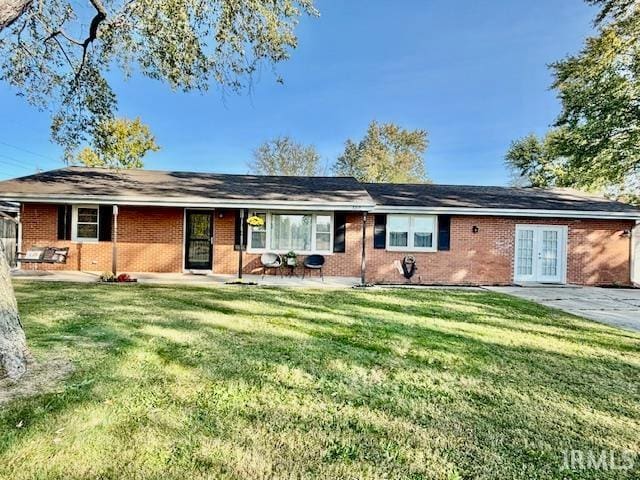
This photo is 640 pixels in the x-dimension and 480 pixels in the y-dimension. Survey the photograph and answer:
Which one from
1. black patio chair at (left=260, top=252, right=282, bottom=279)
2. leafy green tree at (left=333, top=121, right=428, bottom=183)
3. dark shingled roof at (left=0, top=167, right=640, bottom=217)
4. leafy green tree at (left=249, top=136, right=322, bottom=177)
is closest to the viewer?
dark shingled roof at (left=0, top=167, right=640, bottom=217)

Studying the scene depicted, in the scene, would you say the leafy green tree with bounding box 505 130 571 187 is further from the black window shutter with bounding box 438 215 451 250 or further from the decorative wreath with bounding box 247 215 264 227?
the decorative wreath with bounding box 247 215 264 227

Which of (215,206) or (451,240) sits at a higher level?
(215,206)

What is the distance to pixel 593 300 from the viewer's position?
9180mm

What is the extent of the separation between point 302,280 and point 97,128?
23.4 ft

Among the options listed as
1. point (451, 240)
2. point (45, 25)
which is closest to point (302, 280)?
point (451, 240)

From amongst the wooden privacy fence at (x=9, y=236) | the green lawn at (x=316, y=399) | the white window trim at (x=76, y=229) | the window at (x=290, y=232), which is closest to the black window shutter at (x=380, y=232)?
the window at (x=290, y=232)

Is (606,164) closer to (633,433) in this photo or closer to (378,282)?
(378,282)

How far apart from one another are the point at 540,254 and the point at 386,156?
21525 millimetres

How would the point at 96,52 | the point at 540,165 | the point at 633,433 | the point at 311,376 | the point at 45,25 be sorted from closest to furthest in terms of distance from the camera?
1. the point at 633,433
2. the point at 311,376
3. the point at 45,25
4. the point at 96,52
5. the point at 540,165

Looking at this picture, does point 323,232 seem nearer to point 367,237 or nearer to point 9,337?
point 367,237

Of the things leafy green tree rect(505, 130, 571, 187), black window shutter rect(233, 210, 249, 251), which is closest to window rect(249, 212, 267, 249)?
black window shutter rect(233, 210, 249, 251)

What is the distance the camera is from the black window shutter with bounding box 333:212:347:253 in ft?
39.6

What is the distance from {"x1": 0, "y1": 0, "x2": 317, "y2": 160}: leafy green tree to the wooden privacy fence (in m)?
6.08

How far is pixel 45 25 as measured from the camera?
8.00m
